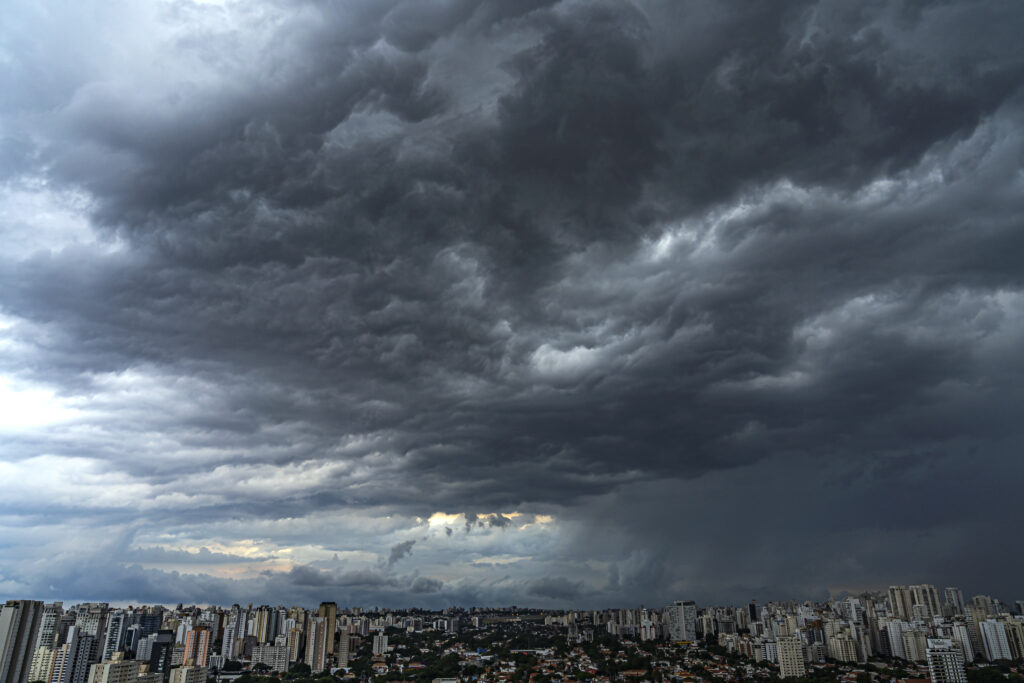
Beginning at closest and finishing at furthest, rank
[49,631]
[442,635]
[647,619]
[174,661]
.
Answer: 1. [49,631]
2. [174,661]
3. [647,619]
4. [442,635]

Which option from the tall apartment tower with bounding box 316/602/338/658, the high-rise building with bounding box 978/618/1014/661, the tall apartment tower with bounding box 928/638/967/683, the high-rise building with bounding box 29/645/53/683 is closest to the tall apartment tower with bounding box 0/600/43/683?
the high-rise building with bounding box 29/645/53/683

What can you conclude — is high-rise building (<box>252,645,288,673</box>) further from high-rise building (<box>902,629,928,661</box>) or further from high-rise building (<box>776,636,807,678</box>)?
high-rise building (<box>902,629,928,661</box>)

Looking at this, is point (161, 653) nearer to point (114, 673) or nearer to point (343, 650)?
point (114, 673)

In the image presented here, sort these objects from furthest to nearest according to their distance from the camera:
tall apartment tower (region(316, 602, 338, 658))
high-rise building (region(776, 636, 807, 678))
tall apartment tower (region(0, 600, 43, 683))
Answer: tall apartment tower (region(316, 602, 338, 658)), high-rise building (region(776, 636, 807, 678)), tall apartment tower (region(0, 600, 43, 683))

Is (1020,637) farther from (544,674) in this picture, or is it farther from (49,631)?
(49,631)

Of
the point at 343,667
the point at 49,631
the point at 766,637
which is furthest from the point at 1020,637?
the point at 49,631

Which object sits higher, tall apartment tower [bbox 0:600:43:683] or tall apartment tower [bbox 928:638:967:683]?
tall apartment tower [bbox 0:600:43:683]
